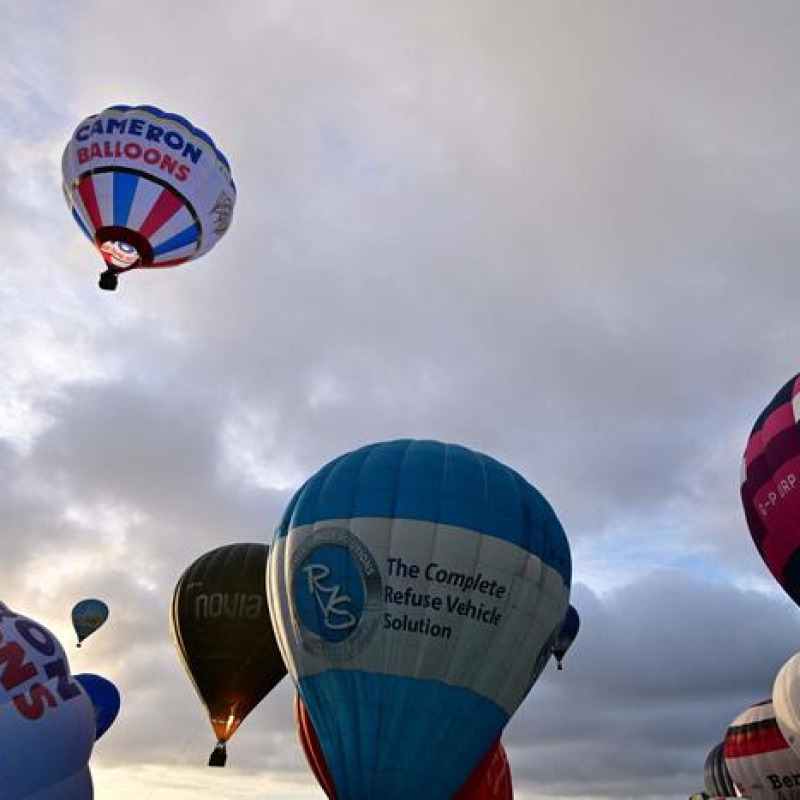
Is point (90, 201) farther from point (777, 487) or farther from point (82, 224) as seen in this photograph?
point (777, 487)

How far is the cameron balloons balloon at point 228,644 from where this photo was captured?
22250 millimetres

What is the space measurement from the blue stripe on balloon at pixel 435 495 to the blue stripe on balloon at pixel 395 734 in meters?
2.88

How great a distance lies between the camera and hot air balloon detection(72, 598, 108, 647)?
2877 centimetres

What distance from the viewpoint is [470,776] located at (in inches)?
580

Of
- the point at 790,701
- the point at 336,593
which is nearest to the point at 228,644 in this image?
the point at 336,593

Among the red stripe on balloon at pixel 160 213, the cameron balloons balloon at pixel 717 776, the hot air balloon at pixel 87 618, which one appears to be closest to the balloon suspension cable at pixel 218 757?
the hot air balloon at pixel 87 618

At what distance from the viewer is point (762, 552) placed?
64.3ft

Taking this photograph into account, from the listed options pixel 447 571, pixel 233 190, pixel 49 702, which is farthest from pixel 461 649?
pixel 233 190

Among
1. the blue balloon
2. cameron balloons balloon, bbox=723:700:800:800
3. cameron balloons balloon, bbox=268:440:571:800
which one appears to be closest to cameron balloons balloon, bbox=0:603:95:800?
the blue balloon

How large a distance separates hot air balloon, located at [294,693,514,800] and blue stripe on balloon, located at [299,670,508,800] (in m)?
0.69

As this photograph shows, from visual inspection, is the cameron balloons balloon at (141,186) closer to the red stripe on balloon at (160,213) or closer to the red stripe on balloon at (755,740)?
the red stripe on balloon at (160,213)

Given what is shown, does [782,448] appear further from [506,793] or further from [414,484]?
[506,793]

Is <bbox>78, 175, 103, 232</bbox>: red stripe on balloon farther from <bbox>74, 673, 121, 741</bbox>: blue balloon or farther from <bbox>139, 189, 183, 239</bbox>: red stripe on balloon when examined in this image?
<bbox>74, 673, 121, 741</bbox>: blue balloon

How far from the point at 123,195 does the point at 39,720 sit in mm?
13130
